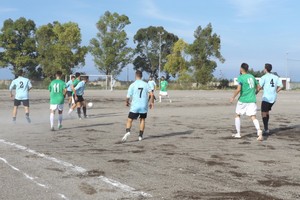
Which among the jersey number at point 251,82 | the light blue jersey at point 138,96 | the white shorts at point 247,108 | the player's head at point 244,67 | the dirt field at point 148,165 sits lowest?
the dirt field at point 148,165

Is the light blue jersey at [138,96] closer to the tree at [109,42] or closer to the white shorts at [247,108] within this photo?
the white shorts at [247,108]

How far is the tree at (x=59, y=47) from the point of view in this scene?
2704 inches

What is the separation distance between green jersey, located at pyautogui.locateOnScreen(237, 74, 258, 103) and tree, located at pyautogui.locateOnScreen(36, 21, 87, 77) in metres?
58.4

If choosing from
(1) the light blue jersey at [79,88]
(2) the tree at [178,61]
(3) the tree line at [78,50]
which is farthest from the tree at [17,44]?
(1) the light blue jersey at [79,88]

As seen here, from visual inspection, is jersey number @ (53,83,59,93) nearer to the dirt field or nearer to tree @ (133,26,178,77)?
the dirt field

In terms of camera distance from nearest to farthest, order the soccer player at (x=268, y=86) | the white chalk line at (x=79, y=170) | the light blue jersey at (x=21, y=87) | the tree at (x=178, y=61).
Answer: the white chalk line at (x=79, y=170)
the soccer player at (x=268, y=86)
the light blue jersey at (x=21, y=87)
the tree at (x=178, y=61)

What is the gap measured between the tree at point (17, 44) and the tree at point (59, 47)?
1.75 m

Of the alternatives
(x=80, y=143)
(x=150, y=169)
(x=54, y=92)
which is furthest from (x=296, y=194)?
(x=54, y=92)

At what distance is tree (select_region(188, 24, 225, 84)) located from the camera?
73375mm

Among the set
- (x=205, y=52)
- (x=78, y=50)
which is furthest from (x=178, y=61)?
(x=78, y=50)

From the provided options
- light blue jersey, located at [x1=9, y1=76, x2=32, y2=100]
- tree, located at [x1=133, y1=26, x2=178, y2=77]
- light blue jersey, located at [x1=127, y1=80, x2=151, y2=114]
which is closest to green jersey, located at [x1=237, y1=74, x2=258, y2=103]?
light blue jersey, located at [x1=127, y1=80, x2=151, y2=114]

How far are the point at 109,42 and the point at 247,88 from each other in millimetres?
62531

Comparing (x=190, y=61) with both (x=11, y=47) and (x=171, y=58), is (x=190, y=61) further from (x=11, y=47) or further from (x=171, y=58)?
(x=11, y=47)

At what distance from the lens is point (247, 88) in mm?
11891
